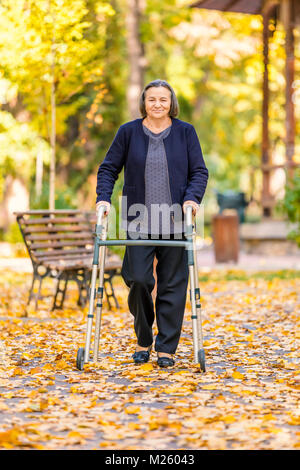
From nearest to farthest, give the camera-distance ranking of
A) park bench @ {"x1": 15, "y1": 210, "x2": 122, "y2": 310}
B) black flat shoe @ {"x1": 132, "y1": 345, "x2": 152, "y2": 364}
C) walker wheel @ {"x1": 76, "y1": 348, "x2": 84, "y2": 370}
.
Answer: walker wheel @ {"x1": 76, "y1": 348, "x2": 84, "y2": 370} → black flat shoe @ {"x1": 132, "y1": 345, "x2": 152, "y2": 364} → park bench @ {"x1": 15, "y1": 210, "x2": 122, "y2": 310}

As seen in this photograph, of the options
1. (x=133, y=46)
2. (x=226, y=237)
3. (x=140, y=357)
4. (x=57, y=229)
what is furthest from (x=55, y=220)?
(x=133, y=46)

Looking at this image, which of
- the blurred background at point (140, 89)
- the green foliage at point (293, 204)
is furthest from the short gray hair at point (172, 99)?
the green foliage at point (293, 204)

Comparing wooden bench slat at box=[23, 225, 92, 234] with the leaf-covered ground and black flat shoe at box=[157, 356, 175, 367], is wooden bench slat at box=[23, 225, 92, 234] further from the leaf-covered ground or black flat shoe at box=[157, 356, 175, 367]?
black flat shoe at box=[157, 356, 175, 367]

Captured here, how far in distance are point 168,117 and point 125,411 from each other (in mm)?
2136

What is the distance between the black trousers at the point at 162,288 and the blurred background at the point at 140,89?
536 cm

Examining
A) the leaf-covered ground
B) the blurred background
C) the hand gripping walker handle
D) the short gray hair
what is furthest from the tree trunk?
the hand gripping walker handle

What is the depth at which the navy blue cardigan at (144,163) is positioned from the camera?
18.3 ft

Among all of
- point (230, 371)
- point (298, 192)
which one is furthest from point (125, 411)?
point (298, 192)

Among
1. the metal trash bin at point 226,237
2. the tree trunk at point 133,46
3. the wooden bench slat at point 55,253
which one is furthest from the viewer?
the tree trunk at point 133,46

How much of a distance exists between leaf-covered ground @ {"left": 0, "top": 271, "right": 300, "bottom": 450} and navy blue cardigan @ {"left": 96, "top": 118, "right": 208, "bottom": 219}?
45.5 inches

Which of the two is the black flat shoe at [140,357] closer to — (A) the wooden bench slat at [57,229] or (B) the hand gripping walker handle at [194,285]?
(B) the hand gripping walker handle at [194,285]

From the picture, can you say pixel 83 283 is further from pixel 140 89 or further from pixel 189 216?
pixel 140 89

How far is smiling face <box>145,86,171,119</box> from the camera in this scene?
5.60 m

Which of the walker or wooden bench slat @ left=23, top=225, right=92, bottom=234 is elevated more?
wooden bench slat @ left=23, top=225, right=92, bottom=234
